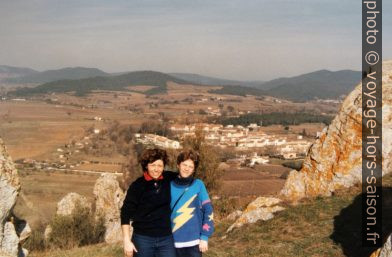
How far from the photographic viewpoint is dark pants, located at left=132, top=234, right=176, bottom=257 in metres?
5.20

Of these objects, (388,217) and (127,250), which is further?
(388,217)

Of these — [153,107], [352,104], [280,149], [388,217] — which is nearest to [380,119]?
[352,104]

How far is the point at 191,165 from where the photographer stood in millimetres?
5363

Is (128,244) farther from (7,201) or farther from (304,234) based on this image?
(304,234)

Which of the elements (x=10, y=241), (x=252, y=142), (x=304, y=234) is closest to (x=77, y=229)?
(x=10, y=241)

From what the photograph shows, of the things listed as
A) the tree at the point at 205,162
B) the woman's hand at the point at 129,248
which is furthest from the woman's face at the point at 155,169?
the tree at the point at 205,162

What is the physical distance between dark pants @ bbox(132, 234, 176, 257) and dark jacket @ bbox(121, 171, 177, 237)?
0.20 feet

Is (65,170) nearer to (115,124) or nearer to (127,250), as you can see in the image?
(115,124)

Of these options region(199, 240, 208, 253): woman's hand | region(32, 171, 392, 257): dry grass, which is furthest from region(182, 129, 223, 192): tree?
region(199, 240, 208, 253): woman's hand

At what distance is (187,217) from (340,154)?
9.63m

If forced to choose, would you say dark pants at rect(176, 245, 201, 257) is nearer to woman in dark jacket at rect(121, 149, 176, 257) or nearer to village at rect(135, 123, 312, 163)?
woman in dark jacket at rect(121, 149, 176, 257)

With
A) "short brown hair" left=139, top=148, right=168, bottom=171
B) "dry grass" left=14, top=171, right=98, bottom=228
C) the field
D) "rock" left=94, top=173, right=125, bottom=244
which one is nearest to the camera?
"short brown hair" left=139, top=148, right=168, bottom=171

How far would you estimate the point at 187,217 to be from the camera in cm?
543

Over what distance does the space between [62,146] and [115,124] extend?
27423 mm
